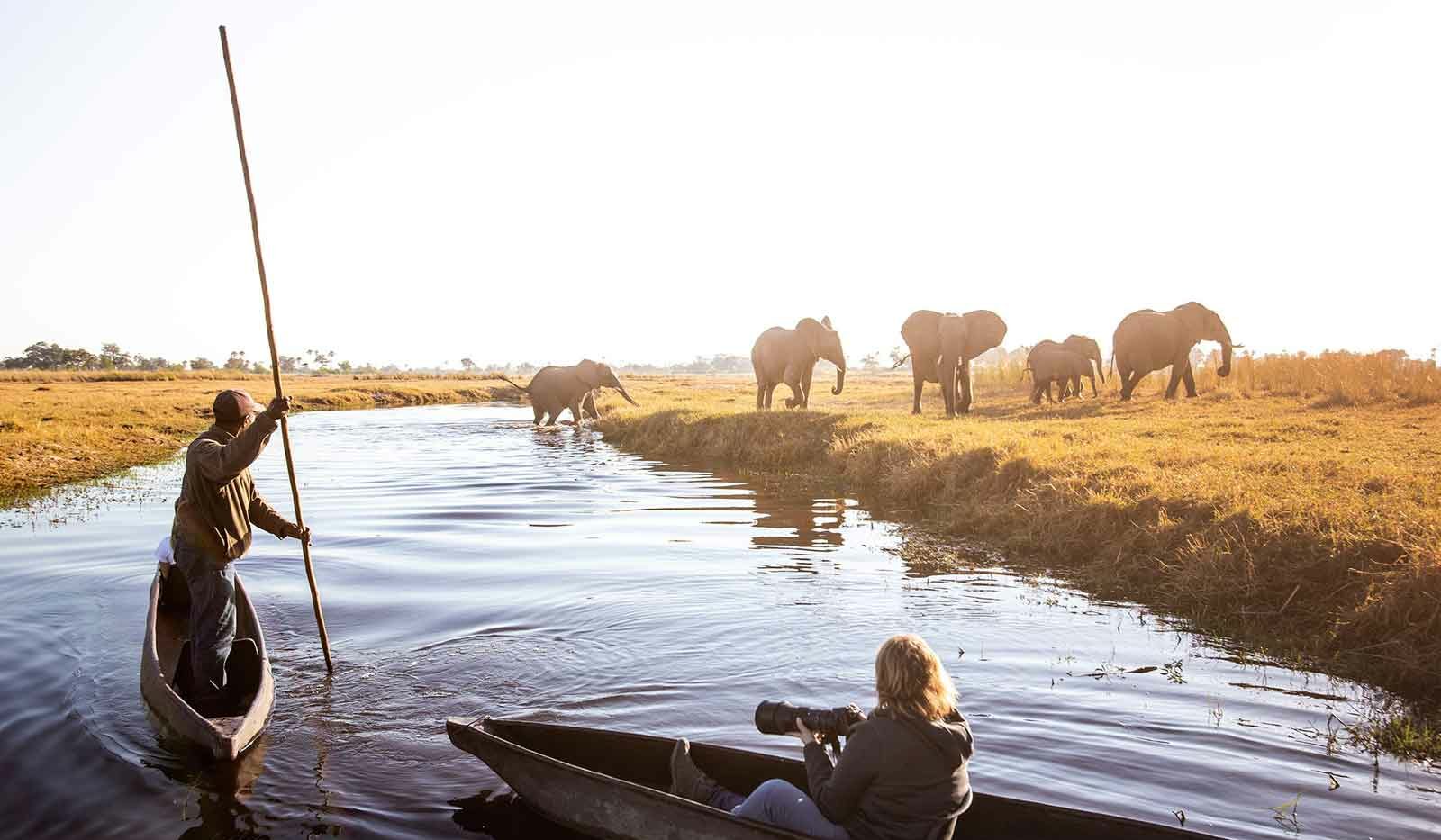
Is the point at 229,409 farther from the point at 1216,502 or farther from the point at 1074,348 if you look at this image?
the point at 1074,348

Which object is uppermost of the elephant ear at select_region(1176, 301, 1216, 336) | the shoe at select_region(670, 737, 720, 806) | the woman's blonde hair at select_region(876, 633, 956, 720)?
the elephant ear at select_region(1176, 301, 1216, 336)

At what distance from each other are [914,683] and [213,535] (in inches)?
205

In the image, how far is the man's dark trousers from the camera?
23.2 feet

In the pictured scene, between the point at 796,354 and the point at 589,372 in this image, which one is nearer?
the point at 796,354

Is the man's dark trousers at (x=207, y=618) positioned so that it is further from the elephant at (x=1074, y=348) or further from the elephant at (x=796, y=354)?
the elephant at (x=1074, y=348)

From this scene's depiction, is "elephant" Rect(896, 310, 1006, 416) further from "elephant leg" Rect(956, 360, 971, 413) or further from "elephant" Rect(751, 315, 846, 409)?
"elephant" Rect(751, 315, 846, 409)

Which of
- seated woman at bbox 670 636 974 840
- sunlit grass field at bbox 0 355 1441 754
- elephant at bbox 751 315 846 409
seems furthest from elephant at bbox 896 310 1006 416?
seated woman at bbox 670 636 974 840

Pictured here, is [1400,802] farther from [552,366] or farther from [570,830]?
[552,366]

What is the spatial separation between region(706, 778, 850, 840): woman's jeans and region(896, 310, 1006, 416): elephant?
2046 cm

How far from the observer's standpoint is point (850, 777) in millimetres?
4551

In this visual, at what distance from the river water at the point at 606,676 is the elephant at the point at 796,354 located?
405 inches

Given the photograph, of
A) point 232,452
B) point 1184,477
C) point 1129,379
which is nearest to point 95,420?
point 232,452

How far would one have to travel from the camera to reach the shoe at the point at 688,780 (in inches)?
211

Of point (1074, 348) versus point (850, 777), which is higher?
point (1074, 348)
